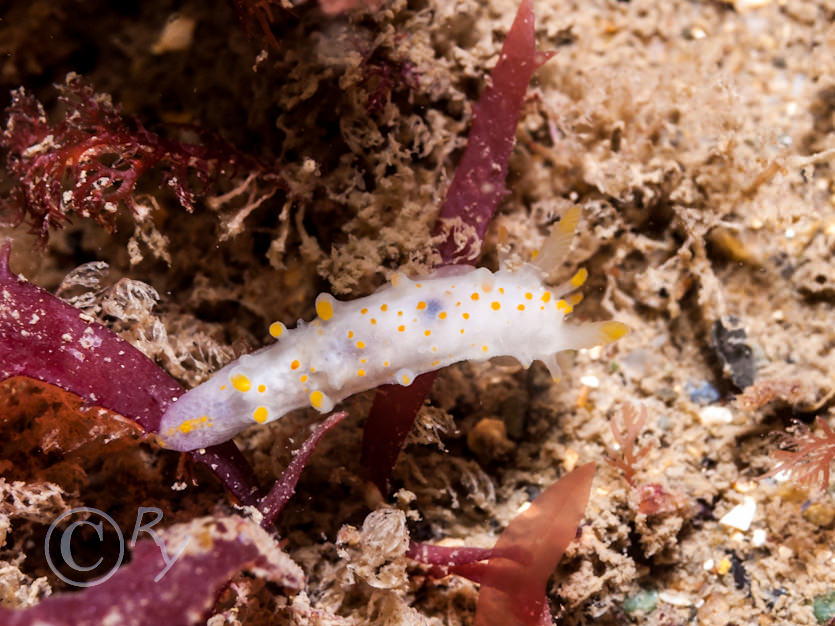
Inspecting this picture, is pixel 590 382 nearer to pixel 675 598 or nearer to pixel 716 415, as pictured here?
pixel 716 415

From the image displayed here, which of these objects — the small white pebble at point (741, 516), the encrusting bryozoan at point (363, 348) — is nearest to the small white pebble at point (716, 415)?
the small white pebble at point (741, 516)

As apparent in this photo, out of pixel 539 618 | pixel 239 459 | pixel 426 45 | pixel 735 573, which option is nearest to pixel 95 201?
pixel 239 459

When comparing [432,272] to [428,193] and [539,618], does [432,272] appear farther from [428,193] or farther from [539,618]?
[539,618]

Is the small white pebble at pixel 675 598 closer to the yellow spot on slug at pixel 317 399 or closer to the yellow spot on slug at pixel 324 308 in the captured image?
the yellow spot on slug at pixel 317 399

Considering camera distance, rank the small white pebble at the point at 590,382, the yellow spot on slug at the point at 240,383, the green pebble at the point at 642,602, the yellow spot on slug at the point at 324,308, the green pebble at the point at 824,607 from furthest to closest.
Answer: the small white pebble at the point at 590,382, the green pebble at the point at 642,602, the green pebble at the point at 824,607, the yellow spot on slug at the point at 324,308, the yellow spot on slug at the point at 240,383

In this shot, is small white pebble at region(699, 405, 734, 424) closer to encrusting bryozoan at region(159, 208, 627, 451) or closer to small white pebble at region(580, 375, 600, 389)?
small white pebble at region(580, 375, 600, 389)

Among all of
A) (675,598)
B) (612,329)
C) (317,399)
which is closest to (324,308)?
(317,399)
